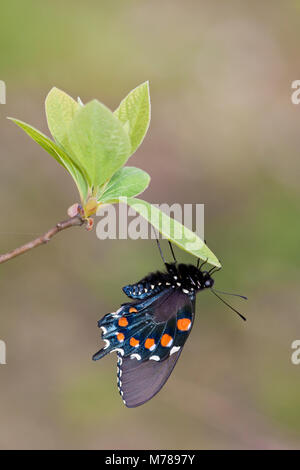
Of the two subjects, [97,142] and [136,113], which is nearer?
[97,142]

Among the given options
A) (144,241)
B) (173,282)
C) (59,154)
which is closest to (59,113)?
(59,154)

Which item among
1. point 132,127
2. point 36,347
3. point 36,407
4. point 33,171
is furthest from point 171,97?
point 132,127

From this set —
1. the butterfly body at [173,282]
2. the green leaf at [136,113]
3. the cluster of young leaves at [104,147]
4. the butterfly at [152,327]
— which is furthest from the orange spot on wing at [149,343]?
the green leaf at [136,113]

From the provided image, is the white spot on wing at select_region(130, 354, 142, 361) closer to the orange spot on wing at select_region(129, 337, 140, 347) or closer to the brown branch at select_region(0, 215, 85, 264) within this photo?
the orange spot on wing at select_region(129, 337, 140, 347)

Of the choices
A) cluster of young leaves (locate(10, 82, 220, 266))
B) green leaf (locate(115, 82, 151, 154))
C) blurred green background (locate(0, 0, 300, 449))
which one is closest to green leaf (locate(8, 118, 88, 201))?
cluster of young leaves (locate(10, 82, 220, 266))

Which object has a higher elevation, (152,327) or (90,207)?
(90,207)

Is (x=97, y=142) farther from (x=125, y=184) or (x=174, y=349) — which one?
(x=174, y=349)
